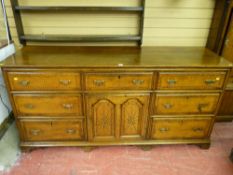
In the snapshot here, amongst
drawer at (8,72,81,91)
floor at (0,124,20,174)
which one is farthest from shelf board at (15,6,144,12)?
floor at (0,124,20,174)

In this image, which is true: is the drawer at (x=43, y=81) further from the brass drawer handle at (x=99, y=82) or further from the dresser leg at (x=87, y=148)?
the dresser leg at (x=87, y=148)

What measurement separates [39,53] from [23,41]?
1.14 ft

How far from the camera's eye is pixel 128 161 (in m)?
1.71

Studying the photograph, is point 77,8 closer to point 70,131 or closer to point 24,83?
point 24,83

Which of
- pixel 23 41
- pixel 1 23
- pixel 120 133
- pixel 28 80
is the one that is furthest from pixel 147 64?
pixel 1 23

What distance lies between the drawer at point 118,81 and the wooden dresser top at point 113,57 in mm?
82

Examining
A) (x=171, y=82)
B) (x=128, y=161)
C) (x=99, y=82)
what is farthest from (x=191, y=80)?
(x=128, y=161)

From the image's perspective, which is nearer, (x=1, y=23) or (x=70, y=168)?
(x=70, y=168)

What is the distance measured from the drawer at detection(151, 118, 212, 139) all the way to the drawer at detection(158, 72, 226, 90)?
0.34m

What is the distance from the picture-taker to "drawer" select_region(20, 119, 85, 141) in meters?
1.64

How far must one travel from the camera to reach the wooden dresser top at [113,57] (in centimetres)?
141

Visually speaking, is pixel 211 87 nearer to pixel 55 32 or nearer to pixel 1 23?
pixel 55 32

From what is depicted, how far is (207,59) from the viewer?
1.56 m

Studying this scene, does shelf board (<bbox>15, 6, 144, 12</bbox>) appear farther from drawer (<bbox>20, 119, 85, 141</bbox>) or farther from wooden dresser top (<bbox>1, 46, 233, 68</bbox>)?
drawer (<bbox>20, 119, 85, 141</bbox>)
